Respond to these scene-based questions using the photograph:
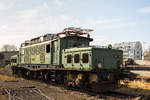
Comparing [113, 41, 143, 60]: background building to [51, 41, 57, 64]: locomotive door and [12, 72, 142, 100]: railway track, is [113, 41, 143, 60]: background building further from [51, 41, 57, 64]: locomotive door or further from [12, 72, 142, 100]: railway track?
[12, 72, 142, 100]: railway track

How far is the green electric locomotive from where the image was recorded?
33.6 ft

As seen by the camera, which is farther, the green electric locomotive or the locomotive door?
the locomotive door

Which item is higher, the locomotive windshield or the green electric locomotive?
the locomotive windshield

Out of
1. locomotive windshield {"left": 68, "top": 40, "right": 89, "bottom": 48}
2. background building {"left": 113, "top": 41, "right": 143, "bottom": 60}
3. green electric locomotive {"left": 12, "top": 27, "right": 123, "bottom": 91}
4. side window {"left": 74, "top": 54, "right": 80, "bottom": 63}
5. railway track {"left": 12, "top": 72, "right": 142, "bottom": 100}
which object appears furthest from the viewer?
background building {"left": 113, "top": 41, "right": 143, "bottom": 60}

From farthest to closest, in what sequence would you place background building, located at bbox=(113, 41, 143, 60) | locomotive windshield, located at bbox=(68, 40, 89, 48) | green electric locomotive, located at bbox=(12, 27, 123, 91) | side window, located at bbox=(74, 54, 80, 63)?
1. background building, located at bbox=(113, 41, 143, 60)
2. locomotive windshield, located at bbox=(68, 40, 89, 48)
3. side window, located at bbox=(74, 54, 80, 63)
4. green electric locomotive, located at bbox=(12, 27, 123, 91)

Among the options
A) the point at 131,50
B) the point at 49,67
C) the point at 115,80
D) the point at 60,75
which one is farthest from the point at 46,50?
the point at 131,50

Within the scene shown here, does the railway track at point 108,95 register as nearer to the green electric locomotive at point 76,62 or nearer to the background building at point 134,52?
the green electric locomotive at point 76,62

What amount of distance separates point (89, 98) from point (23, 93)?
389 cm

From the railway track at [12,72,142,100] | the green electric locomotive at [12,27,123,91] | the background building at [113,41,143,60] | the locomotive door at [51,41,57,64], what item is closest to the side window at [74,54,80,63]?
the green electric locomotive at [12,27,123,91]

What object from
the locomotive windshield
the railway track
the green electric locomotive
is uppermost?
the locomotive windshield

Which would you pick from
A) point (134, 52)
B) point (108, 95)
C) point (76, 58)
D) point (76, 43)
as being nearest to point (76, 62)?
point (76, 58)

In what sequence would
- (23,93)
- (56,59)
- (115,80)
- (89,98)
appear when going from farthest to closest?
(56,59) → (115,80) → (23,93) → (89,98)

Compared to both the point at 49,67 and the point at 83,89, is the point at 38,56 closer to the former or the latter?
the point at 49,67

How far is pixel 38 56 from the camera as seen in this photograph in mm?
16203
